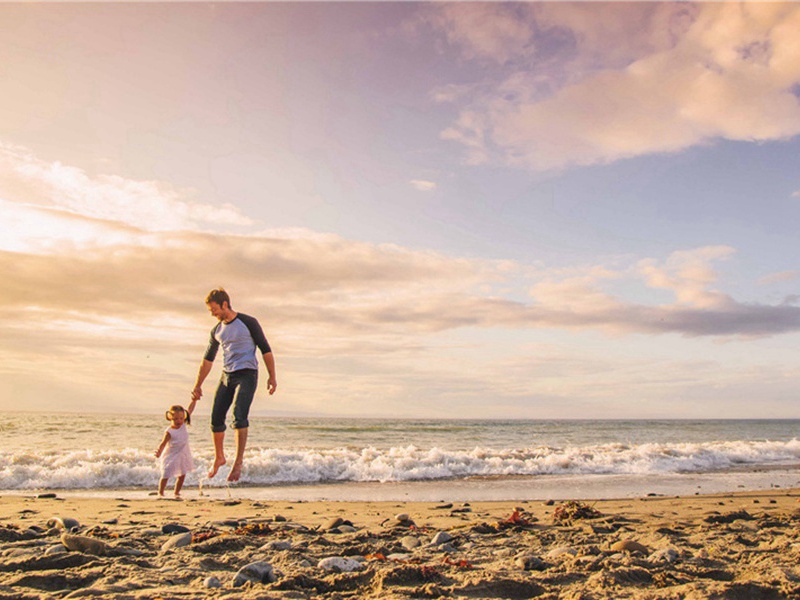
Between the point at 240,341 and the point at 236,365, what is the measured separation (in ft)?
0.96

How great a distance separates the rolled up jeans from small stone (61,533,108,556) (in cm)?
229

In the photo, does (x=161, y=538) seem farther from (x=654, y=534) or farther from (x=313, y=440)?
(x=313, y=440)

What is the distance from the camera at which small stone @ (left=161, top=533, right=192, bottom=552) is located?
5137 mm

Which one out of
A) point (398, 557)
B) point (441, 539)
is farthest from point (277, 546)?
point (441, 539)

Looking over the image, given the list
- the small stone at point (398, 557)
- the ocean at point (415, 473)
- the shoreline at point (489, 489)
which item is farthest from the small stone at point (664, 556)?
the ocean at point (415, 473)

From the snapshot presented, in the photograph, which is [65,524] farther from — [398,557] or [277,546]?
[398,557]

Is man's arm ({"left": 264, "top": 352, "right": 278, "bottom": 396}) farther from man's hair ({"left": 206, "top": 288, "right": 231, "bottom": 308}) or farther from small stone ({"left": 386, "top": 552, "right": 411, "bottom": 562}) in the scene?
small stone ({"left": 386, "top": 552, "right": 411, "bottom": 562})

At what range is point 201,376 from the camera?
24.5ft

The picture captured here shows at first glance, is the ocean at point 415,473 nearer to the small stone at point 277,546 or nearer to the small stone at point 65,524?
the small stone at point 65,524

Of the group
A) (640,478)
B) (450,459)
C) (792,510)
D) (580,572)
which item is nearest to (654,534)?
(580,572)

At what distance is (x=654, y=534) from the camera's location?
646cm

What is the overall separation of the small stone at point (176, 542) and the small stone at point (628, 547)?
3.87 meters

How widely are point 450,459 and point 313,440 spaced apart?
1187 centimetres

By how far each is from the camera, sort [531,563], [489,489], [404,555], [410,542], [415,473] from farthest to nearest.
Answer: [415,473] < [489,489] < [410,542] < [404,555] < [531,563]
